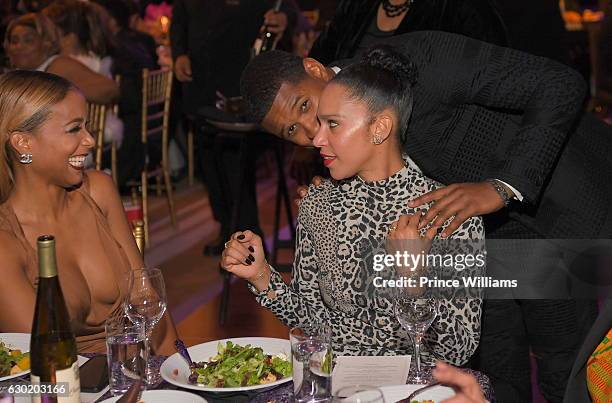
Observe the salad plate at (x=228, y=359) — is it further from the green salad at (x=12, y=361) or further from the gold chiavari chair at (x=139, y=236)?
the gold chiavari chair at (x=139, y=236)

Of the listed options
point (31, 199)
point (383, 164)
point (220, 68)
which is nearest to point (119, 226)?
point (31, 199)

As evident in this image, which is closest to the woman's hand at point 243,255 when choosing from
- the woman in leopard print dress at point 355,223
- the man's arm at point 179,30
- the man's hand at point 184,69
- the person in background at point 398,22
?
the woman in leopard print dress at point 355,223

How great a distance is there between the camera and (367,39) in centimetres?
295

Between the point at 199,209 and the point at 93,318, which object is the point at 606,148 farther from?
the point at 199,209

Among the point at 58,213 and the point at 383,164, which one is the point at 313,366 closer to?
the point at 383,164

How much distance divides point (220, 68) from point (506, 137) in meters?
3.29

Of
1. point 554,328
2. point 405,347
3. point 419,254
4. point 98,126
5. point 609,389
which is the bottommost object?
point 98,126

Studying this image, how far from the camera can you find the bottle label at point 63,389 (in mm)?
1396

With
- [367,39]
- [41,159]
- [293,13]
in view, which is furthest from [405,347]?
[293,13]

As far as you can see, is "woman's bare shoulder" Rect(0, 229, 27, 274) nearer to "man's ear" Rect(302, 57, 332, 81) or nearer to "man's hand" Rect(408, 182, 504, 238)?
"man's ear" Rect(302, 57, 332, 81)

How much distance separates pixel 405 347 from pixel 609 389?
1.77ft

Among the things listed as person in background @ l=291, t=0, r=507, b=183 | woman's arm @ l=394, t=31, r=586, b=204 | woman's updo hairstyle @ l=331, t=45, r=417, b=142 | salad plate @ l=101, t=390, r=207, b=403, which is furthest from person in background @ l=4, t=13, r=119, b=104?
salad plate @ l=101, t=390, r=207, b=403

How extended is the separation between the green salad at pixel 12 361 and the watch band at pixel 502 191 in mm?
1149

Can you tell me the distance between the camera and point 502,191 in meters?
2.17
